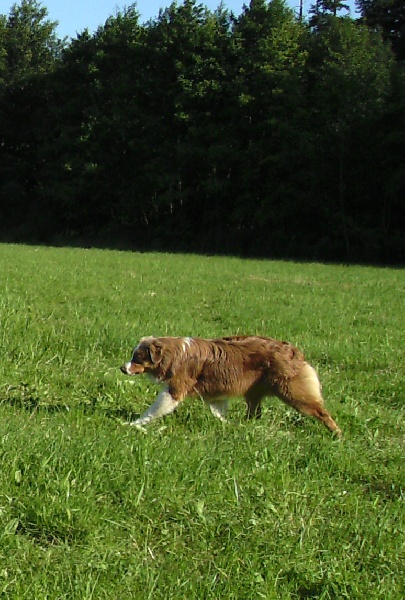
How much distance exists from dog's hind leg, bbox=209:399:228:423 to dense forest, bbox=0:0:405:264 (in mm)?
28430

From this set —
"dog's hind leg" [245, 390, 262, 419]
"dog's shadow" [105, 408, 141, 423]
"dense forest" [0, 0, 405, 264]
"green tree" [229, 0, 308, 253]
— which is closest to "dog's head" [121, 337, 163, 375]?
"dog's shadow" [105, 408, 141, 423]

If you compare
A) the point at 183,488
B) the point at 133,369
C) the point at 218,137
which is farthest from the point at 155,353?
the point at 218,137

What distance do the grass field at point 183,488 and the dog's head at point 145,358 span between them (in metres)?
0.40

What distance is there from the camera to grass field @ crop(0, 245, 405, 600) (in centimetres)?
361

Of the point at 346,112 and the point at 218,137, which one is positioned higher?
the point at 346,112

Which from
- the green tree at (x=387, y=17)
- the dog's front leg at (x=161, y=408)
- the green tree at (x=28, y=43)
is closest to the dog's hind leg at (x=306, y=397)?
the dog's front leg at (x=161, y=408)

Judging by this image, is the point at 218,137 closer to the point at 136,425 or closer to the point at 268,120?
the point at 268,120

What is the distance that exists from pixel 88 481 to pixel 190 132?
36.7 m

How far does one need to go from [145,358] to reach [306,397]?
1412 millimetres

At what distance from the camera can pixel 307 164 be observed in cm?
3638

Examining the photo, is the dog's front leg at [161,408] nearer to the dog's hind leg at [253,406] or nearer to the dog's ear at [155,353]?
the dog's ear at [155,353]

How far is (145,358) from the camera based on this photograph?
6375mm

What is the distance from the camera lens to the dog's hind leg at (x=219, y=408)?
629 centimetres

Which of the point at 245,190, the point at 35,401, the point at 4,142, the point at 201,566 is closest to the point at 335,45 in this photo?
the point at 245,190
